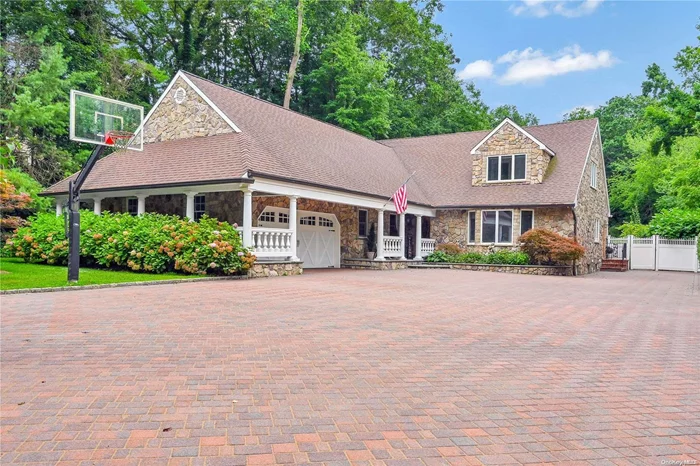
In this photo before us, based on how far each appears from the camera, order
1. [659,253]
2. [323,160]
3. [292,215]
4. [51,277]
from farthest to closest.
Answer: [659,253] < [323,160] < [292,215] < [51,277]

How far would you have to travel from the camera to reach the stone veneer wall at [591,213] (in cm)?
2298

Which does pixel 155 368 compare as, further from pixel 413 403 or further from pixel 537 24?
pixel 537 24

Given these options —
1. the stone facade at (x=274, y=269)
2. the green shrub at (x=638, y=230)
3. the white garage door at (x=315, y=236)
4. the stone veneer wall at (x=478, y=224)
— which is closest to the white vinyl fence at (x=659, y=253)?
the green shrub at (x=638, y=230)

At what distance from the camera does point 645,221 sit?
144ft

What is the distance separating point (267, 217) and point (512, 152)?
41.4ft

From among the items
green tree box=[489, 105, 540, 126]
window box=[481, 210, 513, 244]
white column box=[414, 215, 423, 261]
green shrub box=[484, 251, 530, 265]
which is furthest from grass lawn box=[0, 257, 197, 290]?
green tree box=[489, 105, 540, 126]

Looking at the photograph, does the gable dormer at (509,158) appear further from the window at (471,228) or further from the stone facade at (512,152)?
the window at (471,228)


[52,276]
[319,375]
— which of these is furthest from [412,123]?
[319,375]

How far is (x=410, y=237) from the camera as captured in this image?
25.4 meters

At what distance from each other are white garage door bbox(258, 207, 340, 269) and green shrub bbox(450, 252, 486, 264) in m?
5.68

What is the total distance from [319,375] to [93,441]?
2097 mm

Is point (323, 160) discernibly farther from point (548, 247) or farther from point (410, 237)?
point (548, 247)

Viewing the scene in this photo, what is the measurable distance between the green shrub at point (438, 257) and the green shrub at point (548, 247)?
347cm

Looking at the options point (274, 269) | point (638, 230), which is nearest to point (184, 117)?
point (274, 269)
